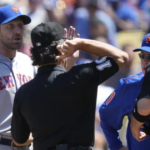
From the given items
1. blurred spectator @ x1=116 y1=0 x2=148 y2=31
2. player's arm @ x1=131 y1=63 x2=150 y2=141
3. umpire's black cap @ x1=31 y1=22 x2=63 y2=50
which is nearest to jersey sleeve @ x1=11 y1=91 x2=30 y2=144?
umpire's black cap @ x1=31 y1=22 x2=63 y2=50

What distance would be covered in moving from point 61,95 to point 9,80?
102 cm

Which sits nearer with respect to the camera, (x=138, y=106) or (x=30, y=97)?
(x=138, y=106)

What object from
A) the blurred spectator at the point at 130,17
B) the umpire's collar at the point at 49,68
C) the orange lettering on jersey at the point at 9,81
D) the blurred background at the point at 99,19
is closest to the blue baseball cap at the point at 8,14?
the orange lettering on jersey at the point at 9,81

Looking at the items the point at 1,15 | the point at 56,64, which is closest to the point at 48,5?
the point at 1,15

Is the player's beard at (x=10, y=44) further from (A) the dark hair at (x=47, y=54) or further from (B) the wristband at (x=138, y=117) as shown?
(B) the wristband at (x=138, y=117)

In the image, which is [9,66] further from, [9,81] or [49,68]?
[49,68]

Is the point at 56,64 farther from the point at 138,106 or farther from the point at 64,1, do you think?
the point at 64,1

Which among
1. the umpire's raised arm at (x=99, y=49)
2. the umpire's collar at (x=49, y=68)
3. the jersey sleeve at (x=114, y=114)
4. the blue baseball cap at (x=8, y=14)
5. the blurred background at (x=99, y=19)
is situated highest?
the umpire's raised arm at (x=99, y=49)

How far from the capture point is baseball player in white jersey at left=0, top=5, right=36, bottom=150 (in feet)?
10.3

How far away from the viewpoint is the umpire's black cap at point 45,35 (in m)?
2.42

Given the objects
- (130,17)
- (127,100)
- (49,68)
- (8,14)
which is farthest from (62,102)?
(130,17)

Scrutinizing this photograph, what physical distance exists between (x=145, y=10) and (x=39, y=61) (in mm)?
6120

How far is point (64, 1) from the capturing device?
761 cm

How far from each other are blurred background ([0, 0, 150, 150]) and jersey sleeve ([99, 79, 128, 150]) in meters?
3.50
